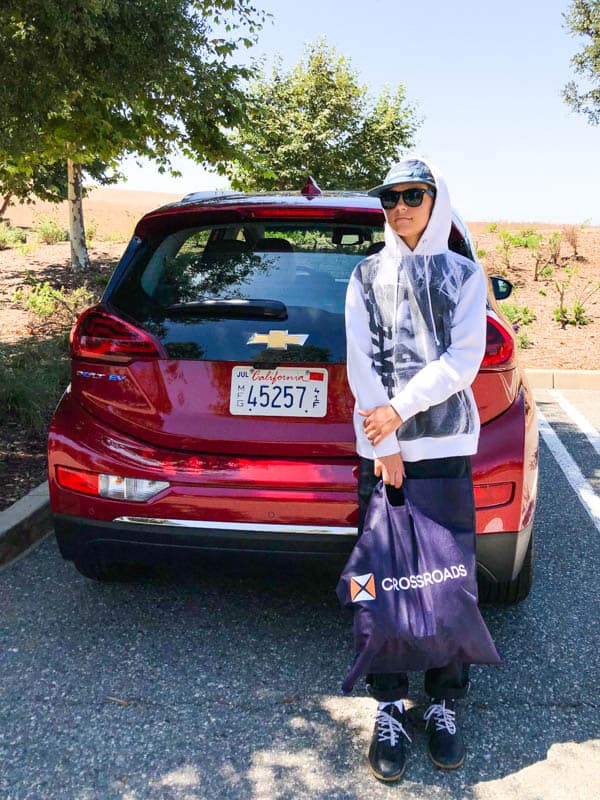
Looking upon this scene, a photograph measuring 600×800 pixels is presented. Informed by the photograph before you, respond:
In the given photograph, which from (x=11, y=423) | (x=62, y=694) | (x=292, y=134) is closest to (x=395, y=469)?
(x=62, y=694)

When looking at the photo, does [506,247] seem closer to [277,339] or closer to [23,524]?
[23,524]

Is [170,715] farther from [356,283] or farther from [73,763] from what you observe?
[356,283]

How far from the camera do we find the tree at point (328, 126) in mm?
22938

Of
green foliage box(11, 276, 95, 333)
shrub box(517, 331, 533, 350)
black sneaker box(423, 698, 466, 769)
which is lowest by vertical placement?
shrub box(517, 331, 533, 350)

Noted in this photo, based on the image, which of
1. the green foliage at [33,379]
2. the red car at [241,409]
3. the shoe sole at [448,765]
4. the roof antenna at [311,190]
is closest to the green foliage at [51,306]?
the green foliage at [33,379]

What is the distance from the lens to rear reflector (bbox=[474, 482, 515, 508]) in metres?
2.85

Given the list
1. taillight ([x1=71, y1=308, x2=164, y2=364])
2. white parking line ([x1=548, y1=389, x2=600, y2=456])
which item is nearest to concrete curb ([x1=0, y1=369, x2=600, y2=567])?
taillight ([x1=71, y1=308, x2=164, y2=364])

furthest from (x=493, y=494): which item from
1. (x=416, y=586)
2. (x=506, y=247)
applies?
(x=506, y=247)

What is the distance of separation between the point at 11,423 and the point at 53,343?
104 inches

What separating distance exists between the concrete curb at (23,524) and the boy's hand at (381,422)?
2502 millimetres

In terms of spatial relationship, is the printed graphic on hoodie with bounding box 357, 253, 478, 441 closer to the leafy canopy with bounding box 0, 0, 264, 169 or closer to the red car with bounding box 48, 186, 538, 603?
the red car with bounding box 48, 186, 538, 603

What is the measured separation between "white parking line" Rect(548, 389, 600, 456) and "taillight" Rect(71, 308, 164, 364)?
4379 mm

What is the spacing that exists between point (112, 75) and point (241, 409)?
3410 mm

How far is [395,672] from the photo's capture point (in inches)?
95.3
